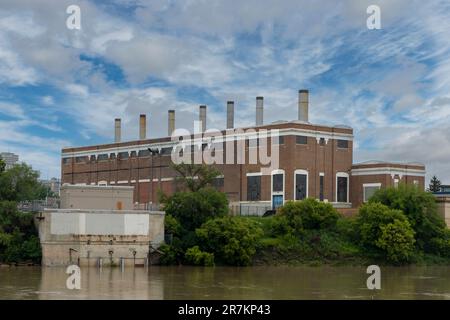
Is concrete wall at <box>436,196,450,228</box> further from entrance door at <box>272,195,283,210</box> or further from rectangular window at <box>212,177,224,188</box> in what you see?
rectangular window at <box>212,177,224,188</box>

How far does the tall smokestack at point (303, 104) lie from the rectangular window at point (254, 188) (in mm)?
8602

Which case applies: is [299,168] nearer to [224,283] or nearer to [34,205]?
[34,205]

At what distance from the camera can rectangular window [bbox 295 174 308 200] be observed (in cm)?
8500

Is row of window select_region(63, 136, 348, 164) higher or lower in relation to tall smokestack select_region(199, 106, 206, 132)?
lower

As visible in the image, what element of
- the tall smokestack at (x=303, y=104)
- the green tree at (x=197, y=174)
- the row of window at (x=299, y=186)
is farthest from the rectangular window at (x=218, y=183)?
the green tree at (x=197, y=174)

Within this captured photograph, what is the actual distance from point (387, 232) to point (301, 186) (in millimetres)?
24878

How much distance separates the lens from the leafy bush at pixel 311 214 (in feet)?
211

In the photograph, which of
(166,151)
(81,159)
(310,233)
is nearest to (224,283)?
(310,233)

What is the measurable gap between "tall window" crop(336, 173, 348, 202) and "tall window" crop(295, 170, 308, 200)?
15.9 feet

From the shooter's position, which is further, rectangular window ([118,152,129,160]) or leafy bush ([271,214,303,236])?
rectangular window ([118,152,129,160])

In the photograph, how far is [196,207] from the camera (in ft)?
205

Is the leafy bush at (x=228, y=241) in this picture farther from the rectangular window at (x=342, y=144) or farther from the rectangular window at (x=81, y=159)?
the rectangular window at (x=81, y=159)

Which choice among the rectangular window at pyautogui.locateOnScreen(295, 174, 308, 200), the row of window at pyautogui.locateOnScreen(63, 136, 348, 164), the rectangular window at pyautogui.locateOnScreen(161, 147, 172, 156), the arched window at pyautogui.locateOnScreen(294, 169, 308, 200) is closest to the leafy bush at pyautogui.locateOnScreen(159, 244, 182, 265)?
the arched window at pyautogui.locateOnScreen(294, 169, 308, 200)

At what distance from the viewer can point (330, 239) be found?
6384 centimetres
